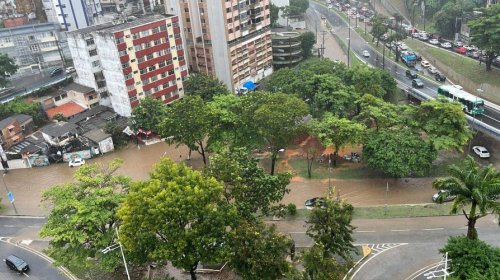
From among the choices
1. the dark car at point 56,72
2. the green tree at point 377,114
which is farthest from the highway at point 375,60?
the dark car at point 56,72

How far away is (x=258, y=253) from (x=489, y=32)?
71.9 meters

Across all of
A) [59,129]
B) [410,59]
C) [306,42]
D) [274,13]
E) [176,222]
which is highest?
[176,222]

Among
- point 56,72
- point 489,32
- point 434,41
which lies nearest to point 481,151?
point 489,32

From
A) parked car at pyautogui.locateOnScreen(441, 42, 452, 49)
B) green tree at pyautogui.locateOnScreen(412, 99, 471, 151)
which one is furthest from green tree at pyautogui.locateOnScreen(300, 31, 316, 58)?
green tree at pyautogui.locateOnScreen(412, 99, 471, 151)

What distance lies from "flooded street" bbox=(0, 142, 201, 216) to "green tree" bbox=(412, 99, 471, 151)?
35166 mm

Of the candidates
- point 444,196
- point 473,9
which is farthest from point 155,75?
point 473,9

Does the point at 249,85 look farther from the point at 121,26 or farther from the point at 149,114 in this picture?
the point at 121,26

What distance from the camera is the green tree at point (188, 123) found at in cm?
6481

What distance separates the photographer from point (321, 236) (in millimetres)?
39656

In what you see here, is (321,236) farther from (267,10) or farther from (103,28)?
(267,10)

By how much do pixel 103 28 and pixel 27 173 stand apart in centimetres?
2952

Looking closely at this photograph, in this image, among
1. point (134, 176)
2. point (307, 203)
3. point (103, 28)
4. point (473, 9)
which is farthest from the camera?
point (473, 9)

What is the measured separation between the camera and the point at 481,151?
65875 millimetres

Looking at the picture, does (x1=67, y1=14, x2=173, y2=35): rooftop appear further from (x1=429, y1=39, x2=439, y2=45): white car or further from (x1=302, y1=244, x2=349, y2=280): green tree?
(x1=429, y1=39, x2=439, y2=45): white car
